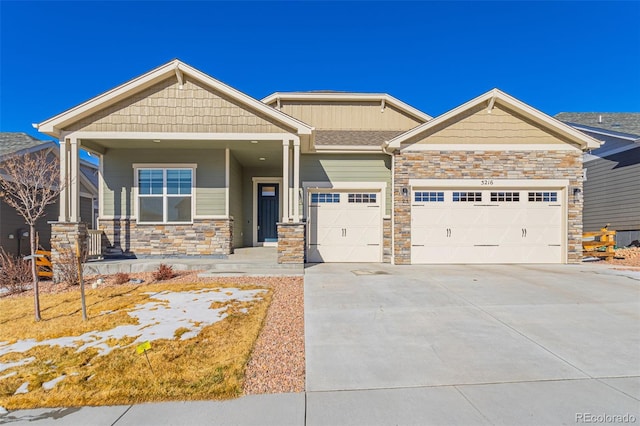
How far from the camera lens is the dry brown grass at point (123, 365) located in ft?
9.90

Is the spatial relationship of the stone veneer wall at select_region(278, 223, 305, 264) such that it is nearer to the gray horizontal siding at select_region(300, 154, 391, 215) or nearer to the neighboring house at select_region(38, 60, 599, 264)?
the neighboring house at select_region(38, 60, 599, 264)

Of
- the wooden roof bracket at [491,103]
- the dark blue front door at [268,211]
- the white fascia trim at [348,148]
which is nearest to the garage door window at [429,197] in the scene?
the white fascia trim at [348,148]

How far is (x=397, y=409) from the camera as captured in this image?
2828 mm

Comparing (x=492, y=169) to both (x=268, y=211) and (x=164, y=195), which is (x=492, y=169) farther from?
(x=164, y=195)

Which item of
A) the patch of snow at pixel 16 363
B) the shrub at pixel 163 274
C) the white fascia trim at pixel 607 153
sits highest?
the white fascia trim at pixel 607 153

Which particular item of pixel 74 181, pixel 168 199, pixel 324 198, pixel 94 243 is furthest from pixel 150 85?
pixel 324 198

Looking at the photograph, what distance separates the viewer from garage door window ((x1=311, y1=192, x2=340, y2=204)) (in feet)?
36.9

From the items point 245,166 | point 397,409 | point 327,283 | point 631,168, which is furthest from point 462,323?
point 631,168

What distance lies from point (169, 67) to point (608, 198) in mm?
16785

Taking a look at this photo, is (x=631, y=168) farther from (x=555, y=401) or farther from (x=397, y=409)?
(x=397, y=409)

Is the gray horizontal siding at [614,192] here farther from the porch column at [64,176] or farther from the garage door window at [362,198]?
the porch column at [64,176]

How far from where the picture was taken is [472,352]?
12.9ft

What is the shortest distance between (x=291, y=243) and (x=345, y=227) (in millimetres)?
2483

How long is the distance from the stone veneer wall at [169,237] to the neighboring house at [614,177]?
14.7m
